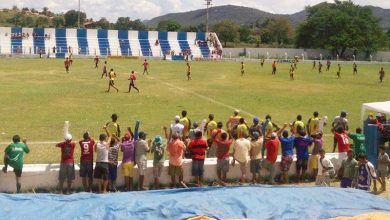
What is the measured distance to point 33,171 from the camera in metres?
11.8

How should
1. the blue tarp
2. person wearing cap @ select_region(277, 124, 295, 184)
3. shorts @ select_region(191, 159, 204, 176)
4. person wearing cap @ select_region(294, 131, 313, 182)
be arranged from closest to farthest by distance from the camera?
1. the blue tarp
2. shorts @ select_region(191, 159, 204, 176)
3. person wearing cap @ select_region(277, 124, 295, 184)
4. person wearing cap @ select_region(294, 131, 313, 182)

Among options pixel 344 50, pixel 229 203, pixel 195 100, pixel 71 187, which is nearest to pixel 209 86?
pixel 195 100

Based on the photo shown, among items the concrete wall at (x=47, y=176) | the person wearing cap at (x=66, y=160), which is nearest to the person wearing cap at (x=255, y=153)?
the concrete wall at (x=47, y=176)

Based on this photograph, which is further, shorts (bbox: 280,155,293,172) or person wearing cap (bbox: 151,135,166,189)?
shorts (bbox: 280,155,293,172)

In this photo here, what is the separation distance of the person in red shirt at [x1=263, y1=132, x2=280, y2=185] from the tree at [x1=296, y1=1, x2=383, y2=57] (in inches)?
2749

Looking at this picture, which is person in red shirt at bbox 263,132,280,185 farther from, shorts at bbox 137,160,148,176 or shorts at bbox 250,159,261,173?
shorts at bbox 137,160,148,176

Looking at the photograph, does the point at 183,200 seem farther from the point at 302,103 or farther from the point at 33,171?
the point at 302,103

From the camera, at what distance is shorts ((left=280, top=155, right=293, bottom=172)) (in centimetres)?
1278

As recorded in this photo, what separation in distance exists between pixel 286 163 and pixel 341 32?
2835 inches

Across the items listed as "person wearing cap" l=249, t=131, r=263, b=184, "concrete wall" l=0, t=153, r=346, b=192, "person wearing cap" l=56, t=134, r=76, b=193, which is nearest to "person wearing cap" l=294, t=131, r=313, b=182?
"person wearing cap" l=249, t=131, r=263, b=184

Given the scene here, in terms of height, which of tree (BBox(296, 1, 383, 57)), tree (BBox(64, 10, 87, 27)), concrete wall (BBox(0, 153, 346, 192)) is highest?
tree (BBox(64, 10, 87, 27))

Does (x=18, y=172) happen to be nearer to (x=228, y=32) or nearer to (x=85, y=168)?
(x=85, y=168)

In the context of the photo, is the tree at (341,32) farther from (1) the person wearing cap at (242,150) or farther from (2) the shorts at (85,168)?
(2) the shorts at (85,168)

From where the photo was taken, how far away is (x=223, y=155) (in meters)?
12.5
